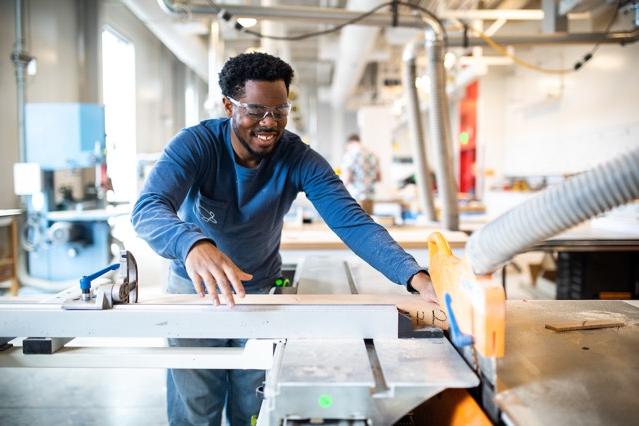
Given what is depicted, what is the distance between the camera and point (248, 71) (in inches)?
49.3

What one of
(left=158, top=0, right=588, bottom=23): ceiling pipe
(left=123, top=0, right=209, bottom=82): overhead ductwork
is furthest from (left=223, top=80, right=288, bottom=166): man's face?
(left=123, top=0, right=209, bottom=82): overhead ductwork

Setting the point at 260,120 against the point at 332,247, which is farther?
the point at 332,247

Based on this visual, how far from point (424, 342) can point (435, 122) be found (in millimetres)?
2033

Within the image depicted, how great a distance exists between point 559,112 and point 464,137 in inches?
124

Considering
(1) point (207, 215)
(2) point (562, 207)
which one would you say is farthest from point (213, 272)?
(2) point (562, 207)

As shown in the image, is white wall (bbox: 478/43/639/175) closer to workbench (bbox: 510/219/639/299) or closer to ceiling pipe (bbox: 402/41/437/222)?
workbench (bbox: 510/219/639/299)

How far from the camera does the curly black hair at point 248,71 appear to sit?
125cm

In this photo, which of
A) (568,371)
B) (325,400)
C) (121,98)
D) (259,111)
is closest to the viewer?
(325,400)

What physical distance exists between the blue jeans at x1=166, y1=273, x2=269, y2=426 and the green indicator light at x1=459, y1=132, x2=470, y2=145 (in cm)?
784

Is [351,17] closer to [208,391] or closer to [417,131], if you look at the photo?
[417,131]

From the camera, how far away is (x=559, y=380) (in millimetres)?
759

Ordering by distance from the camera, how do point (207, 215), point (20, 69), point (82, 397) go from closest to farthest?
point (207, 215), point (82, 397), point (20, 69)

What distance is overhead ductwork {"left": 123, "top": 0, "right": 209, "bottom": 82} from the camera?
132 inches

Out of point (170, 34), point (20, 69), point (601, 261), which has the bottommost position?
point (601, 261)
